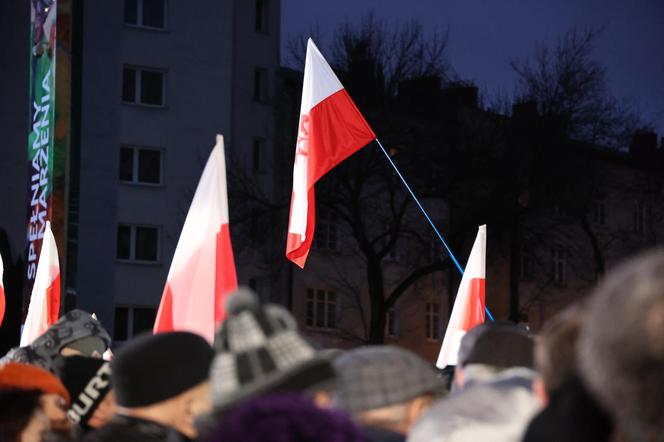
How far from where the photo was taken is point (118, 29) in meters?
43.2

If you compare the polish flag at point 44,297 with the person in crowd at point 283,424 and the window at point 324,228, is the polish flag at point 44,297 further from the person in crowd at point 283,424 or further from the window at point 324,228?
the window at point 324,228

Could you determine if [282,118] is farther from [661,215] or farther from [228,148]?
[661,215]

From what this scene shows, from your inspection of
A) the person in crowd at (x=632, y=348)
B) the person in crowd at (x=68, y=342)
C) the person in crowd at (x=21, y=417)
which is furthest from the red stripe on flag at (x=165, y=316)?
the person in crowd at (x=632, y=348)

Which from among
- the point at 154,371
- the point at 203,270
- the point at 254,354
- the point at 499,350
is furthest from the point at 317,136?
the point at 254,354

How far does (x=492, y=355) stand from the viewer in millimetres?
4727

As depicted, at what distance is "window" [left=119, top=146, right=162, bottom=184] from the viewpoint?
43344 millimetres

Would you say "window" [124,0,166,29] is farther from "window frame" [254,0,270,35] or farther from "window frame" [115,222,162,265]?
"window frame" [115,222,162,265]

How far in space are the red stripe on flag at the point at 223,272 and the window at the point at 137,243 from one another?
1406 inches

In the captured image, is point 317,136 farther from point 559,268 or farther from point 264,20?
point 559,268

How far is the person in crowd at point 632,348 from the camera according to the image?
2309mm

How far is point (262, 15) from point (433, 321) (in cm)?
1206

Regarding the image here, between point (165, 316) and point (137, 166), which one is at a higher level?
point (137, 166)

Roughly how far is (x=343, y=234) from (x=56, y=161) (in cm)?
1414

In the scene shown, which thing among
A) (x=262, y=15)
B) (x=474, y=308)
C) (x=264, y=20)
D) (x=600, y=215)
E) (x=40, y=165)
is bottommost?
(x=474, y=308)
